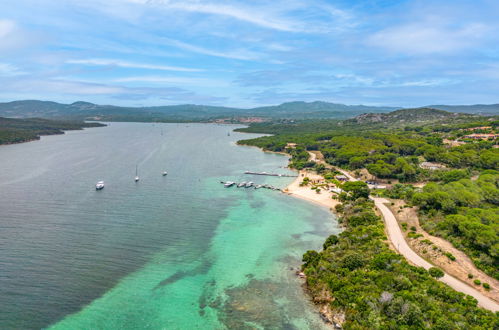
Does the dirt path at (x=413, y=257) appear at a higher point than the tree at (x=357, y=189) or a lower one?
lower

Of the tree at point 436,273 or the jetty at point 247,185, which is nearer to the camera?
the tree at point 436,273

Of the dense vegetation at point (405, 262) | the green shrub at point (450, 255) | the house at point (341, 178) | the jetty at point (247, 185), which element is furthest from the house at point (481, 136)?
the green shrub at point (450, 255)

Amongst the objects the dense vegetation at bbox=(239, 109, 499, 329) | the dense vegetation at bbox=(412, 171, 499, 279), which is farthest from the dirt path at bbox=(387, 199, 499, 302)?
the dense vegetation at bbox=(239, 109, 499, 329)

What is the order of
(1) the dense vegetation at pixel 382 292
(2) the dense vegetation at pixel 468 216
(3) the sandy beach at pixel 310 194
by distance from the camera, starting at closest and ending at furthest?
(1) the dense vegetation at pixel 382 292 → (2) the dense vegetation at pixel 468 216 → (3) the sandy beach at pixel 310 194

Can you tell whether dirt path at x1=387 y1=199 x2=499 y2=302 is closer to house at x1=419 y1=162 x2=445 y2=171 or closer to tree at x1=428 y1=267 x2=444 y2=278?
tree at x1=428 y1=267 x2=444 y2=278

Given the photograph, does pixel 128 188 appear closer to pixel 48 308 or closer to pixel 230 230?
pixel 230 230

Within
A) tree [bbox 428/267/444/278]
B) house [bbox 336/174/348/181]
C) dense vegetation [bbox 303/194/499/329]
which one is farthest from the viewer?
house [bbox 336/174/348/181]

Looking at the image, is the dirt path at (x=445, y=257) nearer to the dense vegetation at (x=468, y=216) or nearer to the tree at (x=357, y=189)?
the dense vegetation at (x=468, y=216)
